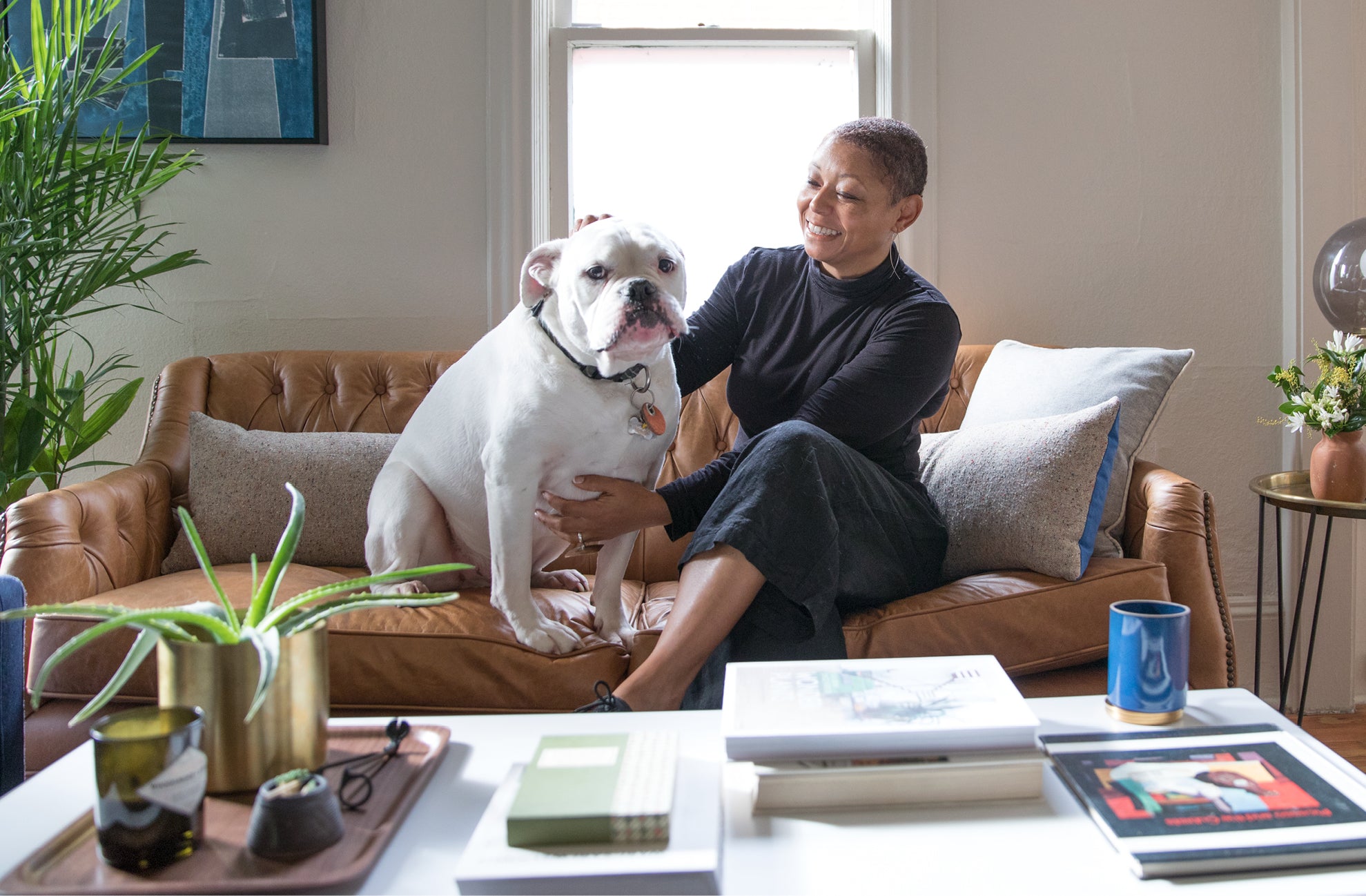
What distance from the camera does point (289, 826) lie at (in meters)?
0.70

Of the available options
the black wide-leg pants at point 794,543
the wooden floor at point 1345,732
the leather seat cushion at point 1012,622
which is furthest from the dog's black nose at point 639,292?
the wooden floor at point 1345,732

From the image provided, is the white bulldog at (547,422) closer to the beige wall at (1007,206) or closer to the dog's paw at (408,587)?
the dog's paw at (408,587)

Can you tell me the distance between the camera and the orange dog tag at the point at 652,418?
1.50m

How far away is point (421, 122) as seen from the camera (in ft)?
8.10

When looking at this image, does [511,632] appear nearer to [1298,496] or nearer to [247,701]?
[247,701]

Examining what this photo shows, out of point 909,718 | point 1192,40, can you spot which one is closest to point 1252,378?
point 1192,40

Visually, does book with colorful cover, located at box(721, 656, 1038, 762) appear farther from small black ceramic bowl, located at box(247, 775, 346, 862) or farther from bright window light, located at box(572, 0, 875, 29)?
bright window light, located at box(572, 0, 875, 29)

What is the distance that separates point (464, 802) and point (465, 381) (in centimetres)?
94

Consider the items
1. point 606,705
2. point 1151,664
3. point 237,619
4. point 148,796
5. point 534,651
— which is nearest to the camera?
point 148,796

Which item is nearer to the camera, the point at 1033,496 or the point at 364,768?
the point at 364,768

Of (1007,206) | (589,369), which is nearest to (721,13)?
(1007,206)

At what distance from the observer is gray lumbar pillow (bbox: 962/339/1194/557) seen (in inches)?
68.9

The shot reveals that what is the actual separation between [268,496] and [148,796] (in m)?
1.35

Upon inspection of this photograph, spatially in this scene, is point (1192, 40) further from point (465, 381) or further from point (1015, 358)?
point (465, 381)
